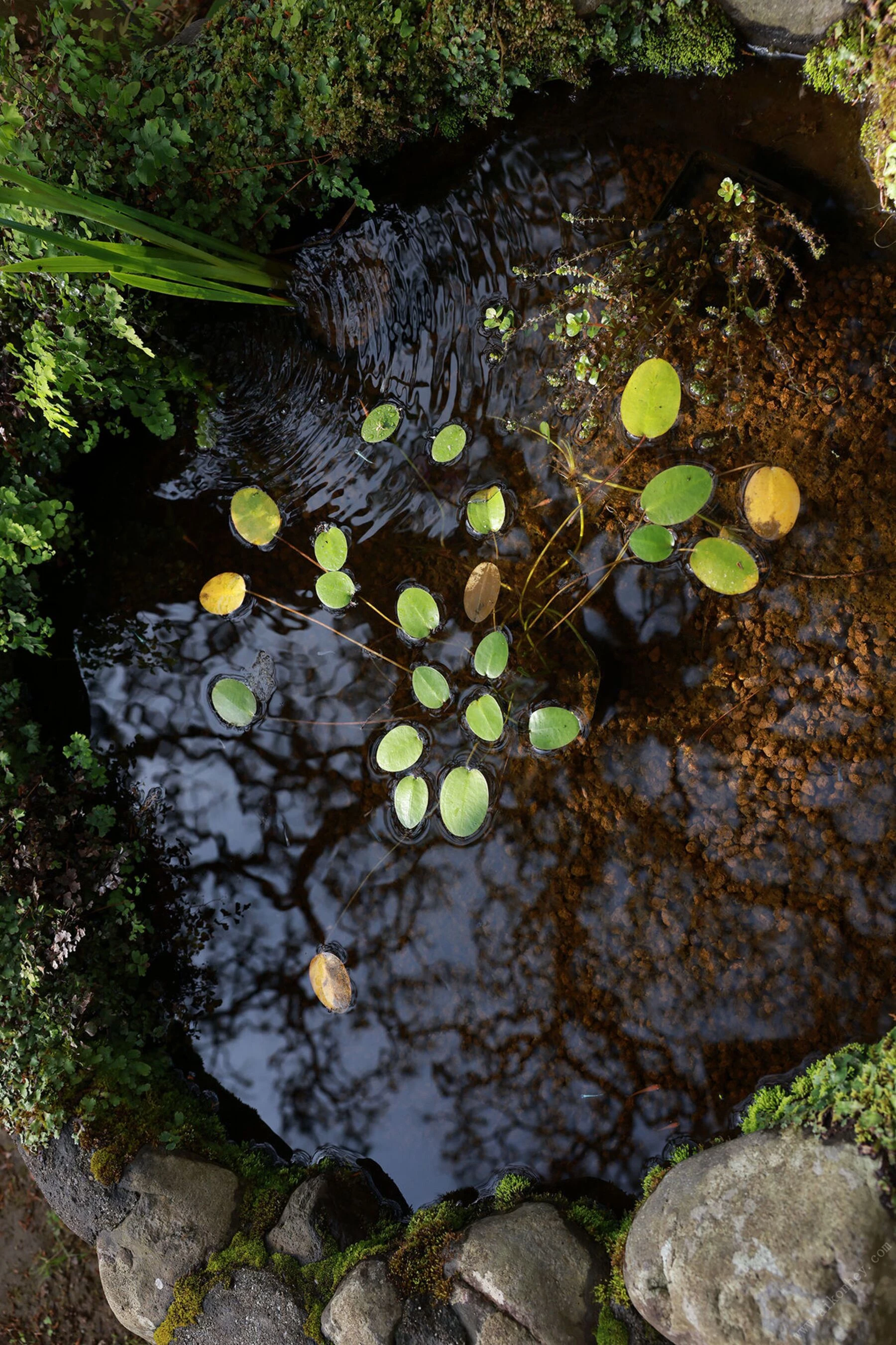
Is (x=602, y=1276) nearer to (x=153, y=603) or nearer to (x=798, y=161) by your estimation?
(x=153, y=603)

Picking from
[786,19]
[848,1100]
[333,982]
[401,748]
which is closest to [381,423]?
[401,748]

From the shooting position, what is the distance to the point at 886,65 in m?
2.49

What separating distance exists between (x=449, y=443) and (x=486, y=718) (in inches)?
41.1

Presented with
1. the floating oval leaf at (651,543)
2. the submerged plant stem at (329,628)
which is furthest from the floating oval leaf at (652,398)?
the submerged plant stem at (329,628)

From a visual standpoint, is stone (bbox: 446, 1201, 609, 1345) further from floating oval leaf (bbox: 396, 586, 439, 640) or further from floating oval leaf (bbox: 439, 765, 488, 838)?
floating oval leaf (bbox: 396, 586, 439, 640)

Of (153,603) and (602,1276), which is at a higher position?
(153,603)

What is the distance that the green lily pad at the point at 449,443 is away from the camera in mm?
2887

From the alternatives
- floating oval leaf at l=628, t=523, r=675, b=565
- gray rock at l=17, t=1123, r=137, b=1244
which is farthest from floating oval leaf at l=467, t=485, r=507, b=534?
gray rock at l=17, t=1123, r=137, b=1244

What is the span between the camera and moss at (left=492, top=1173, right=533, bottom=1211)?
264 centimetres

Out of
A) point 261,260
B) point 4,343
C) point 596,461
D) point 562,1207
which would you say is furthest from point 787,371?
point 562,1207

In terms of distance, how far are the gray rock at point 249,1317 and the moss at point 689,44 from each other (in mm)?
4370

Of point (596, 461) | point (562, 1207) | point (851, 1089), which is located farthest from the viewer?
point (596, 461)

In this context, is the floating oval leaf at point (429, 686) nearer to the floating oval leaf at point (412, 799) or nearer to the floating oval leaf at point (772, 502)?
the floating oval leaf at point (412, 799)

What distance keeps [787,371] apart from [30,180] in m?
2.34
